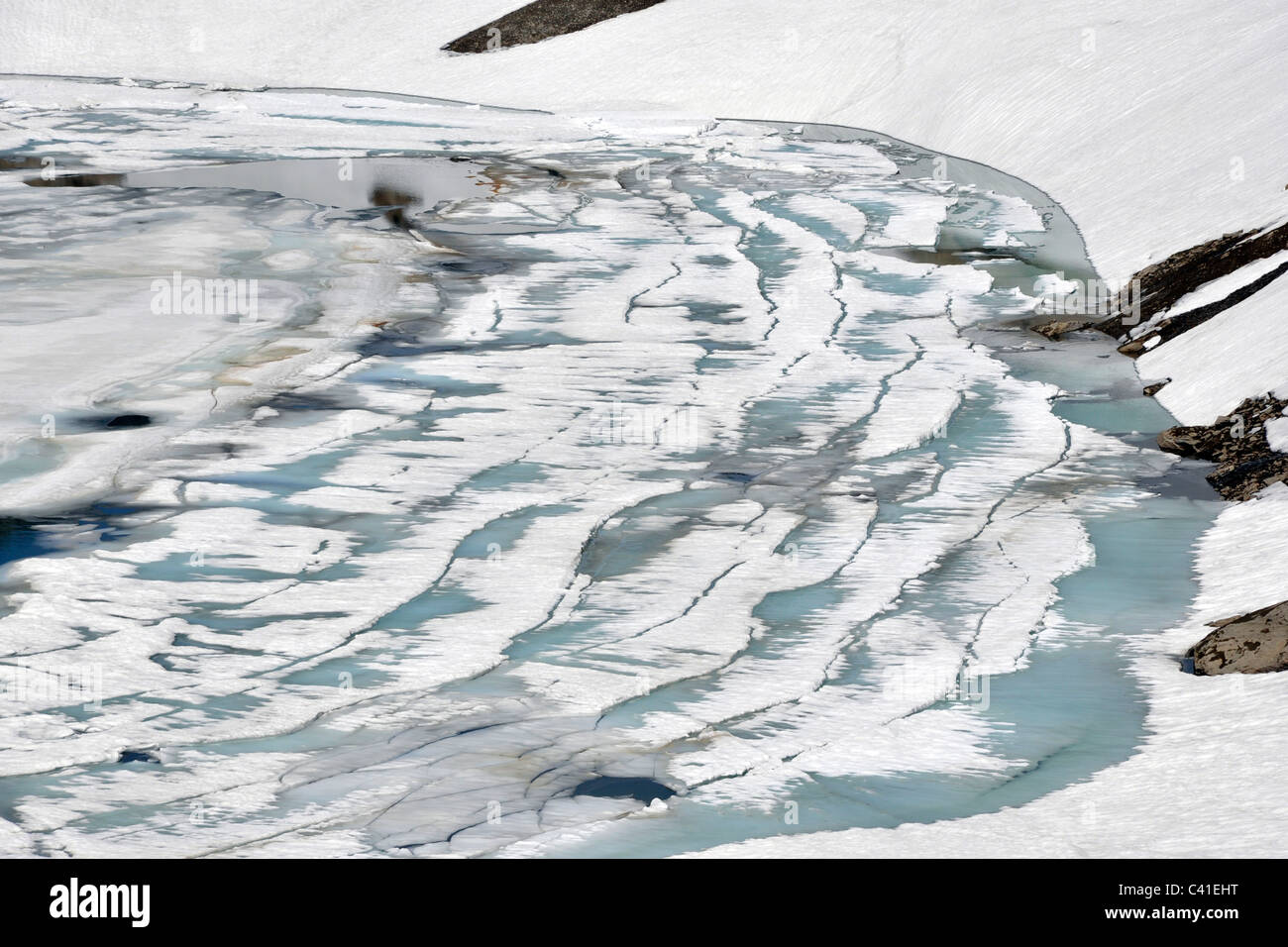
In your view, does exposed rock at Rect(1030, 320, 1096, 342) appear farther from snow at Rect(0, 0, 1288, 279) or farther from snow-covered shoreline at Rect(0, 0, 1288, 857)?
snow at Rect(0, 0, 1288, 279)

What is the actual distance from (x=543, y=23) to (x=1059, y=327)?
15365 mm

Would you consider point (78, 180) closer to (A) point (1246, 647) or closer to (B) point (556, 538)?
(B) point (556, 538)

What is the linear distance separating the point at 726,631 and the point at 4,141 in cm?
1384

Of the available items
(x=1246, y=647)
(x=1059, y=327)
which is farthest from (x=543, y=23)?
(x=1246, y=647)

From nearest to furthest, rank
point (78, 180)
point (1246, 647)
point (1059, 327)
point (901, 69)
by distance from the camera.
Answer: point (1246, 647) < point (1059, 327) < point (78, 180) < point (901, 69)

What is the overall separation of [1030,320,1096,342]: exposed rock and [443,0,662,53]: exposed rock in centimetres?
1470

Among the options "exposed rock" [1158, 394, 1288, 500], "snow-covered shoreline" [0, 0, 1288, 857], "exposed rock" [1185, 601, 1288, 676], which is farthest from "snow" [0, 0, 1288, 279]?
"exposed rock" [1185, 601, 1288, 676]

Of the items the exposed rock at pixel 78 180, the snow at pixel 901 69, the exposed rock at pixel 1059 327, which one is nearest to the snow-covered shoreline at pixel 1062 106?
the snow at pixel 901 69

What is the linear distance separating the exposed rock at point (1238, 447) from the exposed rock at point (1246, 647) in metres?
1.39

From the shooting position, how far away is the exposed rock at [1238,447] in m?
6.02

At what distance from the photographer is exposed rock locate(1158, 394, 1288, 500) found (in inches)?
237

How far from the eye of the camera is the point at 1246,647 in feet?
14.8
